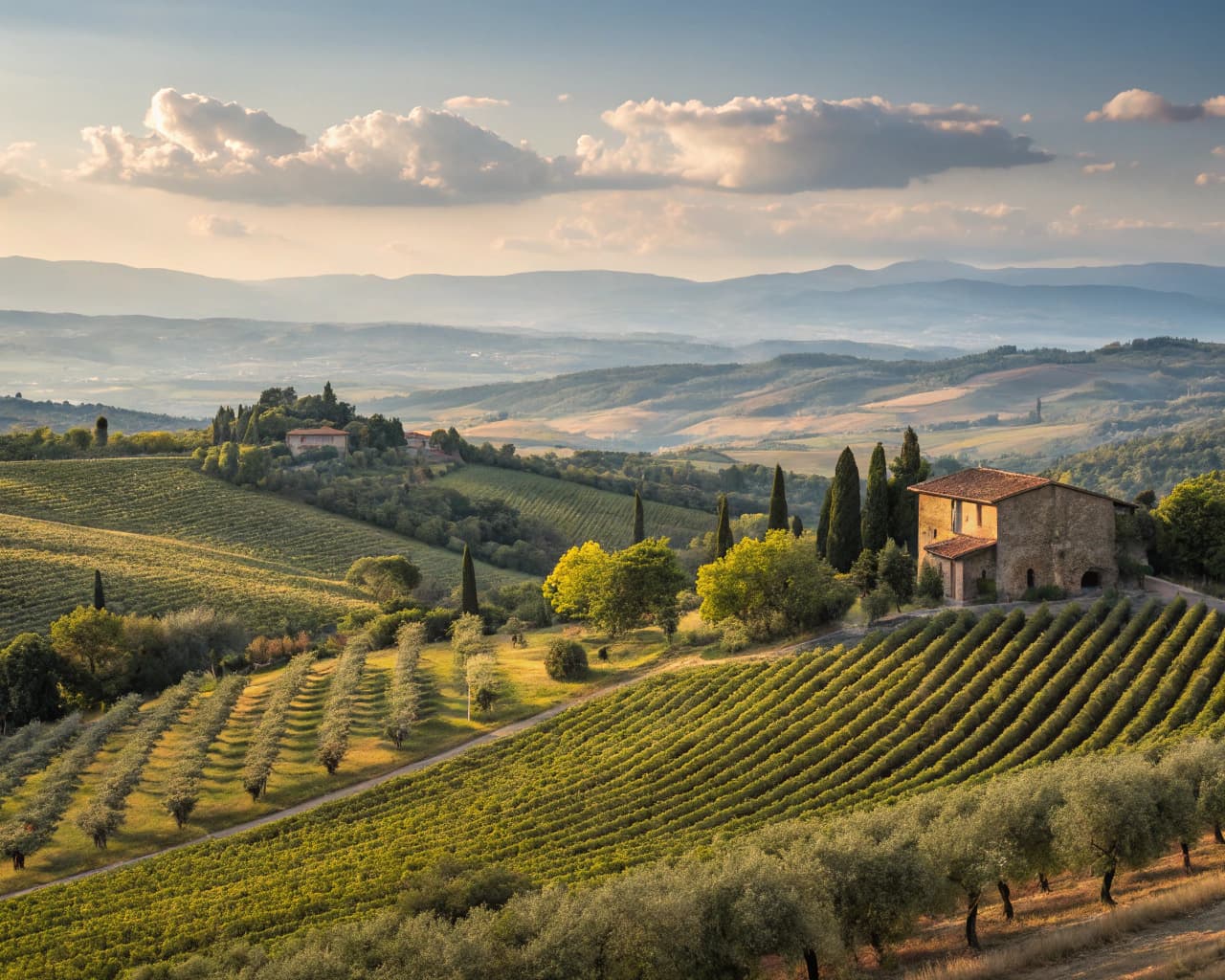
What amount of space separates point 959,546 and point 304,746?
29.3 m

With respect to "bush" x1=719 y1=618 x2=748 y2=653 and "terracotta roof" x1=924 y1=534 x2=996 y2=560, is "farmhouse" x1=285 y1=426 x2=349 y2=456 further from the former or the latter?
"terracotta roof" x1=924 y1=534 x2=996 y2=560

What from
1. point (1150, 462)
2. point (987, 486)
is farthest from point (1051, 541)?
point (1150, 462)

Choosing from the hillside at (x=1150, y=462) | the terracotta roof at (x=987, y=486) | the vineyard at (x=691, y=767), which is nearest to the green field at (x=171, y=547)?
the vineyard at (x=691, y=767)

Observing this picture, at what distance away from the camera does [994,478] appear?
52.2 meters

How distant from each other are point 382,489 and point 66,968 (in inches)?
3273

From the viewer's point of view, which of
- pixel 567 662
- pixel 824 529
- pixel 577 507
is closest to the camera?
pixel 567 662

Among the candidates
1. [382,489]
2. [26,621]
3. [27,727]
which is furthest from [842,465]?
[382,489]

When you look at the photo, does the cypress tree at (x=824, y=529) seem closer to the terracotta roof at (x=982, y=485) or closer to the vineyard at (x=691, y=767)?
the terracotta roof at (x=982, y=485)

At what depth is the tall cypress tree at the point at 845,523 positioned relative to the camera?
58.3 m

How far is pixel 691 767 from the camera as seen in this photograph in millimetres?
39969

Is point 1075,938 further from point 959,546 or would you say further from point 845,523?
point 845,523

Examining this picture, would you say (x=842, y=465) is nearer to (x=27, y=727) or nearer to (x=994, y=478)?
(x=994, y=478)

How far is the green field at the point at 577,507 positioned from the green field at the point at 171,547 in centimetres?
1856

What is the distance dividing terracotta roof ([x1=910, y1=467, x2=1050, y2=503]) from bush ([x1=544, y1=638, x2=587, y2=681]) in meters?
18.0
